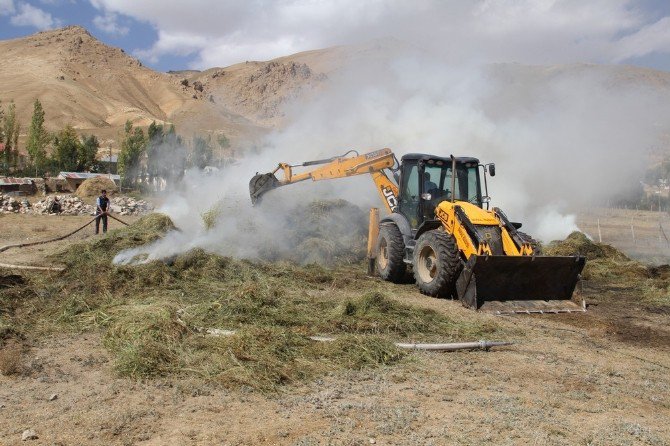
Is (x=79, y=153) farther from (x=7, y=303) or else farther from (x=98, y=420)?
(x=98, y=420)

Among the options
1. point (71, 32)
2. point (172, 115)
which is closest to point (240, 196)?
point (172, 115)

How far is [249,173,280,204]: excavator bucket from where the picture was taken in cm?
1541

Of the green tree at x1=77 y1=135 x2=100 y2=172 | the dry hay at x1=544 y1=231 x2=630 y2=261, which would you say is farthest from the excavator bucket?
the green tree at x1=77 y1=135 x2=100 y2=172

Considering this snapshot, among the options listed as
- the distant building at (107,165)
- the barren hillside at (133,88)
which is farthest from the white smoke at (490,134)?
the barren hillside at (133,88)

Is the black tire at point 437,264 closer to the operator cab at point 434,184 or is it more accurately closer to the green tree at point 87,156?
the operator cab at point 434,184

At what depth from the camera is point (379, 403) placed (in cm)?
527

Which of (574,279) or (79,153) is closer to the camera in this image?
(574,279)

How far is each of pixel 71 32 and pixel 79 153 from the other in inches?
4665

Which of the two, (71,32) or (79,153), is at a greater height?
(71,32)

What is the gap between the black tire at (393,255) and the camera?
40.2 ft

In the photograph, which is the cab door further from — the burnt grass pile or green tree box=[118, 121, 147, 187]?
green tree box=[118, 121, 147, 187]

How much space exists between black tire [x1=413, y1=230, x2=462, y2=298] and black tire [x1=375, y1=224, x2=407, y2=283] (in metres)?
0.94

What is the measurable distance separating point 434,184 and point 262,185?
17.5 ft

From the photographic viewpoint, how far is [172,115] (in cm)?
12288
